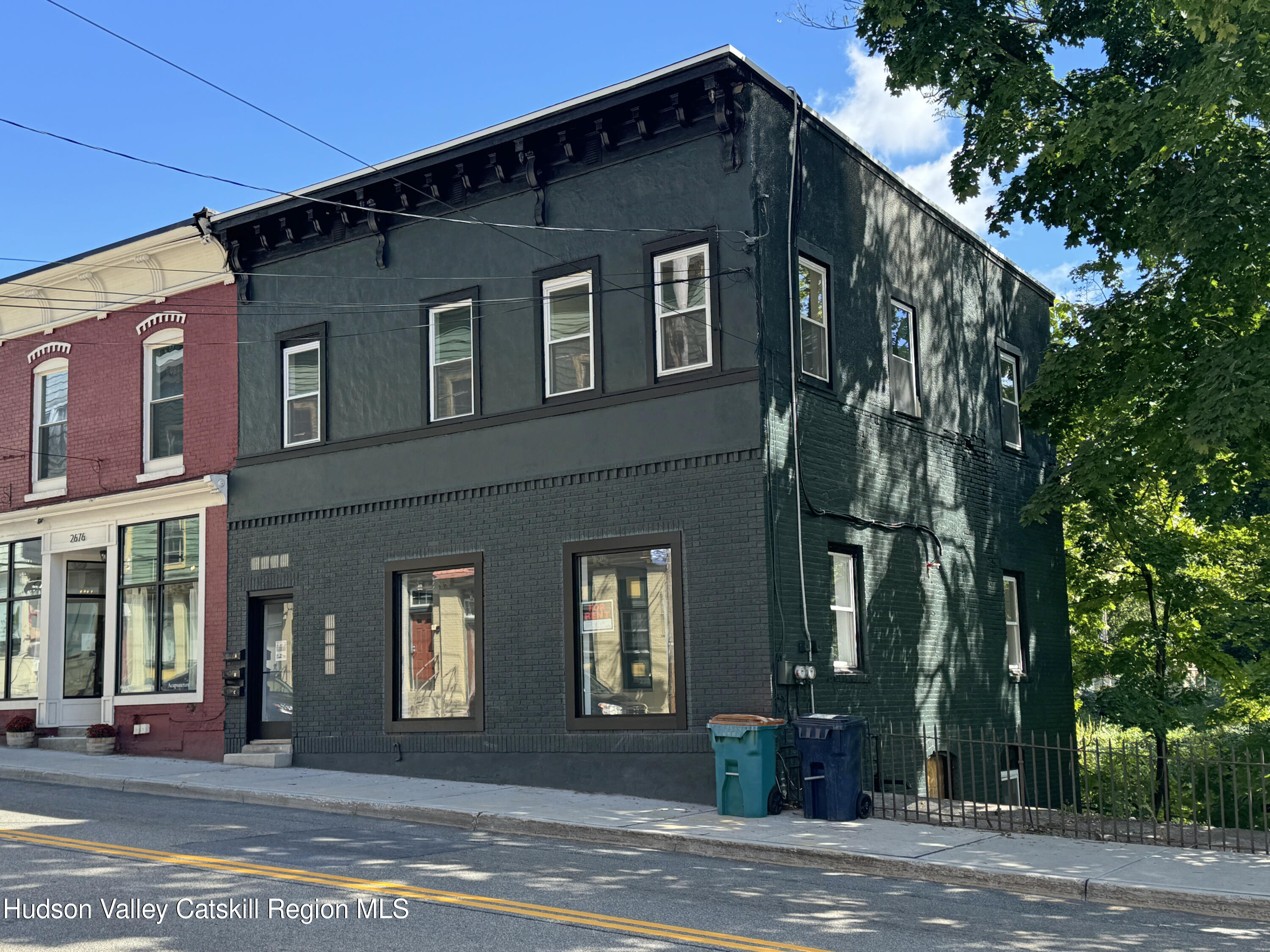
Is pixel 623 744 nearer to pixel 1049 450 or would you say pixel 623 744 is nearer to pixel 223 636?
pixel 223 636

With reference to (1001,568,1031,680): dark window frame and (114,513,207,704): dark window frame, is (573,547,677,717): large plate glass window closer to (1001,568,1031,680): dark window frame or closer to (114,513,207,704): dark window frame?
(114,513,207,704): dark window frame

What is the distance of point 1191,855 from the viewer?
33.7 ft

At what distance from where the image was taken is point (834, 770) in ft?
40.0

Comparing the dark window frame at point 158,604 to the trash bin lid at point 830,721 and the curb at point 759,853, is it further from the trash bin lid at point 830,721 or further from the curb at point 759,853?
the trash bin lid at point 830,721

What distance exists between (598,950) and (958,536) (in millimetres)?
12319

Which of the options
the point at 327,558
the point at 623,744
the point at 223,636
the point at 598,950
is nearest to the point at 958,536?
the point at 623,744

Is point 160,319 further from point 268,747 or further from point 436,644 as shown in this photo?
point 436,644

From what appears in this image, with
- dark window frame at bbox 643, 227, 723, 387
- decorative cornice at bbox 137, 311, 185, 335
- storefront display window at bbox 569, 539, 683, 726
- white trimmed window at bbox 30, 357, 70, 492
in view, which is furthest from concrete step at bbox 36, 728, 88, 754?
dark window frame at bbox 643, 227, 723, 387

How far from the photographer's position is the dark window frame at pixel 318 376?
17.6 meters

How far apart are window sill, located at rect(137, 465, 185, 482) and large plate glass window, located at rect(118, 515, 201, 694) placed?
2.26 ft

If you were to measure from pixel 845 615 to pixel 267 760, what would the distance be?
27.6ft

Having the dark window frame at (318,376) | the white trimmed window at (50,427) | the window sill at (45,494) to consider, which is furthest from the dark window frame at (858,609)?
the white trimmed window at (50,427)

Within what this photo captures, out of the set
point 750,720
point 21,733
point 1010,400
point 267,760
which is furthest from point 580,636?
point 21,733

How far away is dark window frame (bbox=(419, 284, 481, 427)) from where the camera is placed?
16062 millimetres
